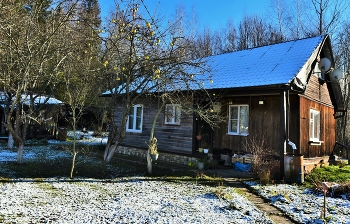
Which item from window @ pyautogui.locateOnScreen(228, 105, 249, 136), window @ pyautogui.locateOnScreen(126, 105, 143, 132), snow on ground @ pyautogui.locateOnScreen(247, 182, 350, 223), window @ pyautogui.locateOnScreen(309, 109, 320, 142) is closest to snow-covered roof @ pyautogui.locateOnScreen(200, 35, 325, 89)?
window @ pyautogui.locateOnScreen(228, 105, 249, 136)

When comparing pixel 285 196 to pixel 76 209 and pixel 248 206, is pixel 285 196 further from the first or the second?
pixel 76 209

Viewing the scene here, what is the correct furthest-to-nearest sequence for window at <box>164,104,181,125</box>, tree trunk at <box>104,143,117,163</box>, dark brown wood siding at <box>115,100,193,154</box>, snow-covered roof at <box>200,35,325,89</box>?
1. window at <box>164,104,181,125</box>
2. dark brown wood siding at <box>115,100,193,154</box>
3. tree trunk at <box>104,143,117,163</box>
4. snow-covered roof at <box>200,35,325,89</box>

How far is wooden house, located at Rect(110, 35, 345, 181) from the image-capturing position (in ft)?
31.5

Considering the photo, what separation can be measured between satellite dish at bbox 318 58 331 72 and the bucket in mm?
4973

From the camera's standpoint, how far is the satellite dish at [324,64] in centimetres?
1141

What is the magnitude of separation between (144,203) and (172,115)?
6.98 meters

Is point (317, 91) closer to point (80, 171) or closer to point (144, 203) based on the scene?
point (144, 203)

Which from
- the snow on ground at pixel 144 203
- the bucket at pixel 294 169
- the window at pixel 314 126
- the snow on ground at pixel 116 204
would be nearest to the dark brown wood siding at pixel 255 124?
the bucket at pixel 294 169

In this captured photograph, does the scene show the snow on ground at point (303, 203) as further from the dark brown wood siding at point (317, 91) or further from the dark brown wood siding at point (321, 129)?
the dark brown wood siding at point (317, 91)

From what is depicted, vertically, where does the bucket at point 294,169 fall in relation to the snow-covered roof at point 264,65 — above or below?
below

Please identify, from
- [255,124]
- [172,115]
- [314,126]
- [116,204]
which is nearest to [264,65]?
[255,124]

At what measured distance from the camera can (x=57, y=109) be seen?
854 inches

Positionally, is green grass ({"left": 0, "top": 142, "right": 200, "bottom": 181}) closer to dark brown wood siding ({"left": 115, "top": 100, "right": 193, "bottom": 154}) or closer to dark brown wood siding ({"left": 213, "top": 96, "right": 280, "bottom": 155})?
dark brown wood siding ({"left": 115, "top": 100, "right": 193, "bottom": 154})

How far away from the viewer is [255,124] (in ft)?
35.4
